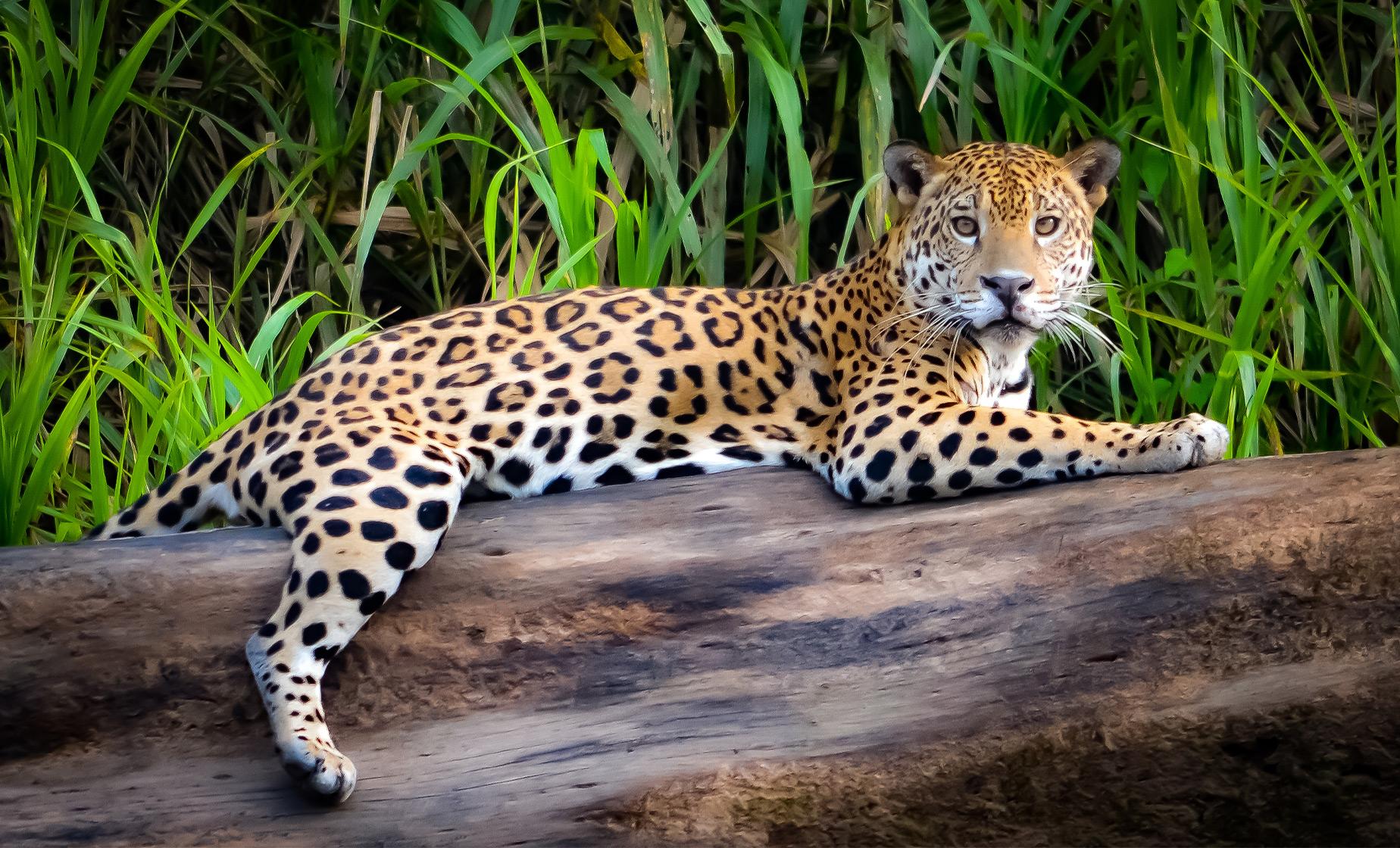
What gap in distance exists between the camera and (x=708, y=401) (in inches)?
180

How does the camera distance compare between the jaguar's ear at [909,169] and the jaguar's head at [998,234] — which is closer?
the jaguar's head at [998,234]

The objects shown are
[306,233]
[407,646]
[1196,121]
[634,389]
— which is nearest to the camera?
[407,646]

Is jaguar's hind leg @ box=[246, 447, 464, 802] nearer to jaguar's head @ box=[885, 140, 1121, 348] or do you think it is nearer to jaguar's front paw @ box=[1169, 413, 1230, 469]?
jaguar's head @ box=[885, 140, 1121, 348]

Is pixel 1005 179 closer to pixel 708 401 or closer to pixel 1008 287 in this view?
pixel 1008 287

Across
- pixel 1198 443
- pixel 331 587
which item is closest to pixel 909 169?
pixel 1198 443

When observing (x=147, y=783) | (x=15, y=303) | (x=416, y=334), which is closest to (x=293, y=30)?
(x=15, y=303)

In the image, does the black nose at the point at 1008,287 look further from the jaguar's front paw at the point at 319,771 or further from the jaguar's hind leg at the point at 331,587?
the jaguar's front paw at the point at 319,771

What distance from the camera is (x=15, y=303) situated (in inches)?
244

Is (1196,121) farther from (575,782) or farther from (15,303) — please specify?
(15,303)

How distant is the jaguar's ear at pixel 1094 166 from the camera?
4.66m

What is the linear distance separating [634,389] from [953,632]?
131 centimetres

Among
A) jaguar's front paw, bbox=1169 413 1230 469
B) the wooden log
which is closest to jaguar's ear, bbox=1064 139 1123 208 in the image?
jaguar's front paw, bbox=1169 413 1230 469

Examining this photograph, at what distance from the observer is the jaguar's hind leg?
3.54 meters

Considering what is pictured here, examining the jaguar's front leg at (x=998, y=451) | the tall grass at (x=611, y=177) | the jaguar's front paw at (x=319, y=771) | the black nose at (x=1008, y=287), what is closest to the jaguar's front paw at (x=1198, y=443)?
the jaguar's front leg at (x=998, y=451)
